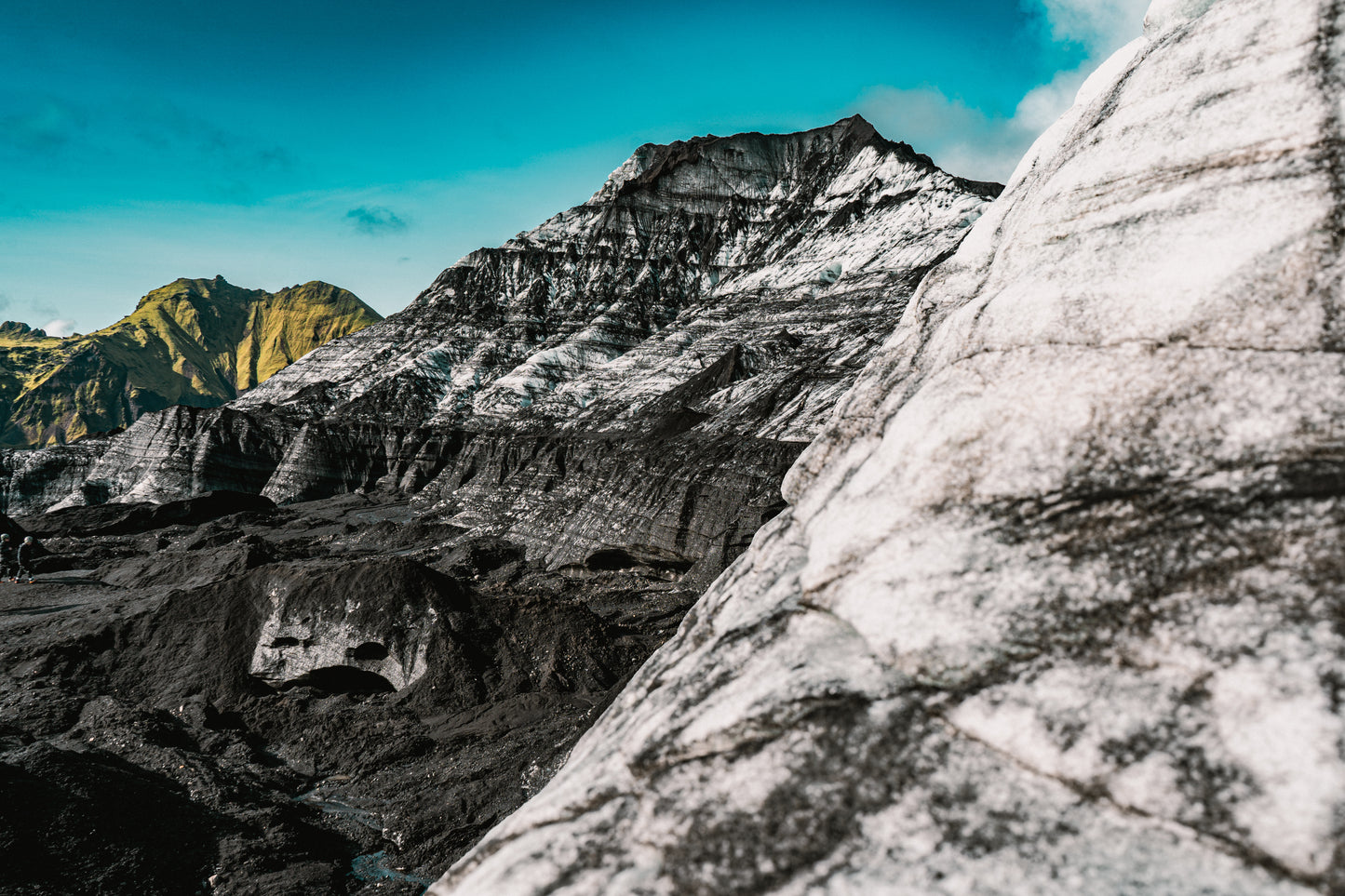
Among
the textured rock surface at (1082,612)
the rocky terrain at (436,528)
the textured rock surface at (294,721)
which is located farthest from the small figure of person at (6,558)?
the textured rock surface at (1082,612)

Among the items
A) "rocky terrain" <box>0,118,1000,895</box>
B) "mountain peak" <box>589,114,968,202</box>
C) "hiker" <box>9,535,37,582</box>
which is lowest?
"hiker" <box>9,535,37,582</box>

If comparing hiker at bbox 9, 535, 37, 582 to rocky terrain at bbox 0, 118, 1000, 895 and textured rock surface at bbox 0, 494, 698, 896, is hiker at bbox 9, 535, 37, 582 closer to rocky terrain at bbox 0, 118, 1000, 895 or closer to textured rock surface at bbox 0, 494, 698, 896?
rocky terrain at bbox 0, 118, 1000, 895

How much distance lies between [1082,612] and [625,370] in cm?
3907

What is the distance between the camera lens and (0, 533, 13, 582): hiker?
2220 cm

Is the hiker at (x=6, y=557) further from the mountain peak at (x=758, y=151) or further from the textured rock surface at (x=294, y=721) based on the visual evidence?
the mountain peak at (x=758, y=151)

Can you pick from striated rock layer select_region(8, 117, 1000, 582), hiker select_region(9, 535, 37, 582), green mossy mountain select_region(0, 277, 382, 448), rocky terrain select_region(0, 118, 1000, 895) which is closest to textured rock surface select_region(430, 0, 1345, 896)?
rocky terrain select_region(0, 118, 1000, 895)

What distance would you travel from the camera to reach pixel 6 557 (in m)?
22.6

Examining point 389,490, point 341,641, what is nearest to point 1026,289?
point 341,641

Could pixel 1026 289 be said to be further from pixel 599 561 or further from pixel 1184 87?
pixel 599 561

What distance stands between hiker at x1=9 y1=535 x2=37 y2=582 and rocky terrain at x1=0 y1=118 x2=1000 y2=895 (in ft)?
2.98

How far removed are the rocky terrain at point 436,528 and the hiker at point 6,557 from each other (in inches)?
51.5

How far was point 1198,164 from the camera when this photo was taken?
10.1 ft

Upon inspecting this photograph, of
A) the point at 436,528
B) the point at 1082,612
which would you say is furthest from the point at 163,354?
the point at 1082,612

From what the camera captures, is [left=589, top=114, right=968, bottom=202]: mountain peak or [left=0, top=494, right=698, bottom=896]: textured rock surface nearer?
[left=0, top=494, right=698, bottom=896]: textured rock surface
